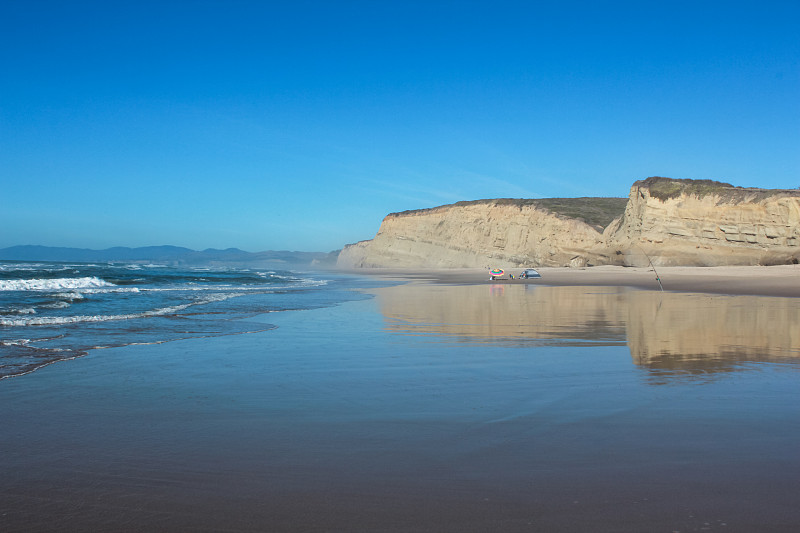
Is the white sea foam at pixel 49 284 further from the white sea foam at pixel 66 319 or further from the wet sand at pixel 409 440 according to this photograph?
the wet sand at pixel 409 440

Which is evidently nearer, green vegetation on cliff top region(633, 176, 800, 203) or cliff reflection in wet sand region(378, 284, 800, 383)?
cliff reflection in wet sand region(378, 284, 800, 383)

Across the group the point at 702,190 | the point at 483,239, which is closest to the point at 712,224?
the point at 702,190

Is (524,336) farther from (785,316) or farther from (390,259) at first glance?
(390,259)

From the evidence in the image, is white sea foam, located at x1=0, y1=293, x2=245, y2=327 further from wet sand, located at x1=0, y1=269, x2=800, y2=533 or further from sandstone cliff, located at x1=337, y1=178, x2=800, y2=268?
sandstone cliff, located at x1=337, y1=178, x2=800, y2=268

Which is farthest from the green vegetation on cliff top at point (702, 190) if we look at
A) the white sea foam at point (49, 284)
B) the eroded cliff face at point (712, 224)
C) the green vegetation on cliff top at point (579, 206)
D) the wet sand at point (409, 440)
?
the white sea foam at point (49, 284)

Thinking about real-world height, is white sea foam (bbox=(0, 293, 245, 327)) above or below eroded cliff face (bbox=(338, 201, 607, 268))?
below

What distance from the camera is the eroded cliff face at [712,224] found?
113 ft

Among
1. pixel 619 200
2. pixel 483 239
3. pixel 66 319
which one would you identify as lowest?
pixel 66 319

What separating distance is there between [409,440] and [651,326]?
834 cm

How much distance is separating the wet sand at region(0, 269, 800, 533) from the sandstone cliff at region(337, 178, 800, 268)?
31723mm

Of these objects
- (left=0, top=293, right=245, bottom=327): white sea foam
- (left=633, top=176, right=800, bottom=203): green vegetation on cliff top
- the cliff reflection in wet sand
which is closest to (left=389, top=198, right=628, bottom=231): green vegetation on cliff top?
(left=633, top=176, right=800, bottom=203): green vegetation on cliff top

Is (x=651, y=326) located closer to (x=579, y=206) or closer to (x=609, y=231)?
(x=609, y=231)

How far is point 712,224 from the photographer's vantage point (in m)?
37.1

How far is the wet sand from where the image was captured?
9.43 feet
